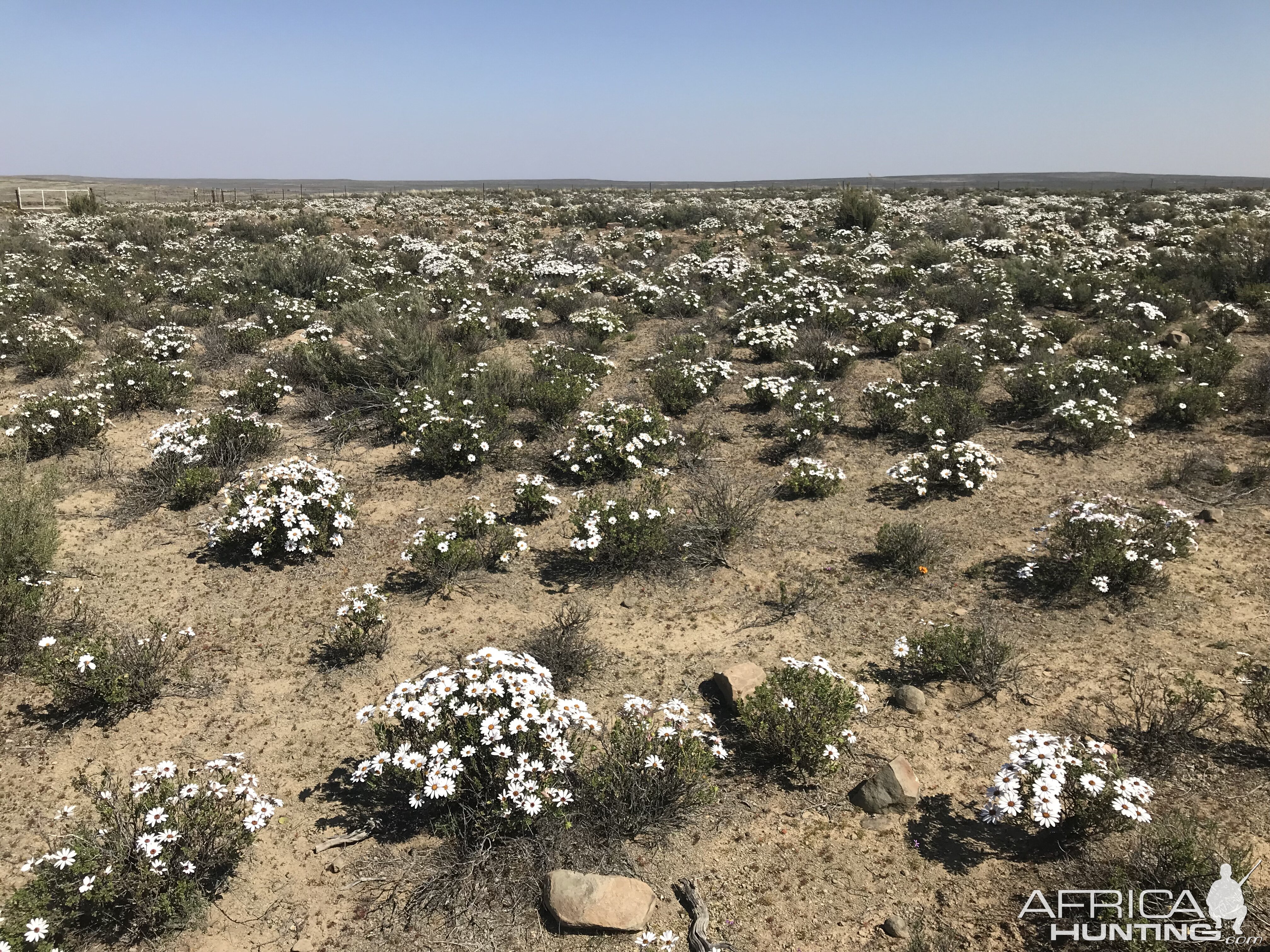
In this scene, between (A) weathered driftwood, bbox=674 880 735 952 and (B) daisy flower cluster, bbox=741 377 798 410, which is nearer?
(A) weathered driftwood, bbox=674 880 735 952

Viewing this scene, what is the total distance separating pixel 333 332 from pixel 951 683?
1315 cm

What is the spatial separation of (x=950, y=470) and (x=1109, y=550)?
7.87 ft

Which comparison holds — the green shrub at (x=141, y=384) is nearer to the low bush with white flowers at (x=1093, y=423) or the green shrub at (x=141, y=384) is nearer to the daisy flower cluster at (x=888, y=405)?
the daisy flower cluster at (x=888, y=405)

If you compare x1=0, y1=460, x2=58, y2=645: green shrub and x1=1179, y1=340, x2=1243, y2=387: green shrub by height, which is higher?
x1=1179, y1=340, x2=1243, y2=387: green shrub

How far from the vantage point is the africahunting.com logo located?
341 cm

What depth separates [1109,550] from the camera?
6535mm

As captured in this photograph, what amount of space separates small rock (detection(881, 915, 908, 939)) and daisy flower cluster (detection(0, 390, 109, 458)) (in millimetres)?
10906

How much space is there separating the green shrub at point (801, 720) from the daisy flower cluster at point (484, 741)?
1.28 m

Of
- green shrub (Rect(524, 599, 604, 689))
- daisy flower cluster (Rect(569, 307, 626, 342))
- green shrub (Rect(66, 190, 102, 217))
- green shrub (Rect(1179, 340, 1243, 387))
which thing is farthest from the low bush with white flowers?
A: green shrub (Rect(66, 190, 102, 217))

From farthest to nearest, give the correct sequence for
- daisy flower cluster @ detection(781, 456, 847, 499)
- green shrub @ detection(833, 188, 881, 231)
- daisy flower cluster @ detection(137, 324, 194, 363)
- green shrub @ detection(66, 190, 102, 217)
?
green shrub @ detection(66, 190, 102, 217) → green shrub @ detection(833, 188, 881, 231) → daisy flower cluster @ detection(137, 324, 194, 363) → daisy flower cluster @ detection(781, 456, 847, 499)

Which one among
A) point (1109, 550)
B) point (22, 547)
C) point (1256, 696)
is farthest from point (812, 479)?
point (22, 547)

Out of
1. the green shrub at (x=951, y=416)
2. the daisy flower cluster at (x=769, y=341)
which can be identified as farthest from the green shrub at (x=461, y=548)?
the daisy flower cluster at (x=769, y=341)

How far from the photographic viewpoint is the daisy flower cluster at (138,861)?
3.56 metres

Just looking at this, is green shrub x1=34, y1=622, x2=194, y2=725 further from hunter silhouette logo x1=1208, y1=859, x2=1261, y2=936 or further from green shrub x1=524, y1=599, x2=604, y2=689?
hunter silhouette logo x1=1208, y1=859, x2=1261, y2=936
